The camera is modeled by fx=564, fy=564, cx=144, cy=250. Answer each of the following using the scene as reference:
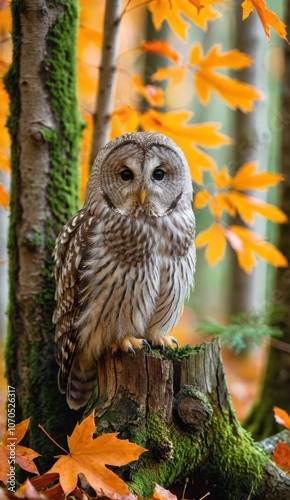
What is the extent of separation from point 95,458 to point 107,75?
7.24 feet

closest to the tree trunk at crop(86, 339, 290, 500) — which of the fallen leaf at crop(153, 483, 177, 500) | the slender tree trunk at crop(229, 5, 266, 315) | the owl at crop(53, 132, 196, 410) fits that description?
the owl at crop(53, 132, 196, 410)

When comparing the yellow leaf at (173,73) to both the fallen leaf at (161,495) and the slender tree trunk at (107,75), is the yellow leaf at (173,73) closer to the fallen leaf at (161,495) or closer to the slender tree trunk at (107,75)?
the slender tree trunk at (107,75)

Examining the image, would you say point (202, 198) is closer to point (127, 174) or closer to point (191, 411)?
point (127, 174)

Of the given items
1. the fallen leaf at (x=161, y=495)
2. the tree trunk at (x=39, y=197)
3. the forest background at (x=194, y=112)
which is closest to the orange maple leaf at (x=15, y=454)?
the fallen leaf at (x=161, y=495)

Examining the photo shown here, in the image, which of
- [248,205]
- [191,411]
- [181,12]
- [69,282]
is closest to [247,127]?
[248,205]

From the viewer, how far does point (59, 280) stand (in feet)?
9.03

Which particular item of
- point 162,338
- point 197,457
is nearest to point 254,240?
point 162,338

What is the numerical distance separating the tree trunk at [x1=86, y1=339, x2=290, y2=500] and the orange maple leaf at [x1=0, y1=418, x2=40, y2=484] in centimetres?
32

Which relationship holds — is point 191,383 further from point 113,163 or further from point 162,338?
point 113,163

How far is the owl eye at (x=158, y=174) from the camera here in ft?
8.55

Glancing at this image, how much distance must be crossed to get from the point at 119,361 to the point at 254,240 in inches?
46.4

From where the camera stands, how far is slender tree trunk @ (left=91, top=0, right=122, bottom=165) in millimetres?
3145

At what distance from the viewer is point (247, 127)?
605 centimetres

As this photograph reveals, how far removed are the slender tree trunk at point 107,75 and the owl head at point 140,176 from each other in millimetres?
667
